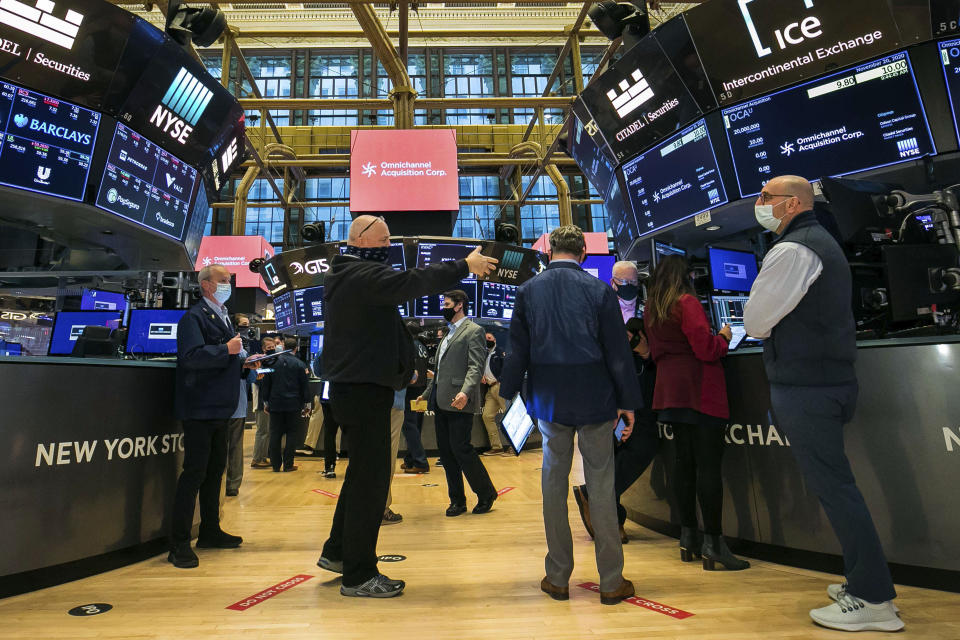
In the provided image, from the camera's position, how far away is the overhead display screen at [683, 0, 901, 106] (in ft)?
12.6

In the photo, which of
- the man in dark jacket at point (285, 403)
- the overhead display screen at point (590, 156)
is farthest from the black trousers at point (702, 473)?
the man in dark jacket at point (285, 403)

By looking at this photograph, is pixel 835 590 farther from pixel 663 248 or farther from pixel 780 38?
pixel 780 38

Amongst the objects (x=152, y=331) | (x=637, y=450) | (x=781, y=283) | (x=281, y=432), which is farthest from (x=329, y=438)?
(x=781, y=283)

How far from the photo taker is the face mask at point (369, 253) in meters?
2.61

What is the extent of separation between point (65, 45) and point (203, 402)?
3.42 meters

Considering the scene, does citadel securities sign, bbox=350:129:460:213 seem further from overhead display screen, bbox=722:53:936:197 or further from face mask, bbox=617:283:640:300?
face mask, bbox=617:283:640:300

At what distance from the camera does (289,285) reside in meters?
8.34

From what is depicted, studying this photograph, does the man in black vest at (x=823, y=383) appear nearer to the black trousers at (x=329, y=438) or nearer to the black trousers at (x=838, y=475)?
the black trousers at (x=838, y=475)

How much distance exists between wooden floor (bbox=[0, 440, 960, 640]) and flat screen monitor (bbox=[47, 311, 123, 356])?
281cm

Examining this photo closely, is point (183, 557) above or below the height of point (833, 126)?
below

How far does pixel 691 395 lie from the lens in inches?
109

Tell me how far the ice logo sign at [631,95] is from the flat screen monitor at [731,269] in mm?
1532

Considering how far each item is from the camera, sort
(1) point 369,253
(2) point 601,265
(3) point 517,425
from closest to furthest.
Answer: (1) point 369,253 → (3) point 517,425 → (2) point 601,265

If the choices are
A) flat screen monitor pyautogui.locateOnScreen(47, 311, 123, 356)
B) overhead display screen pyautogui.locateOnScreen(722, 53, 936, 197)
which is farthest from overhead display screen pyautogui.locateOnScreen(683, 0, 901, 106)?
flat screen monitor pyautogui.locateOnScreen(47, 311, 123, 356)
